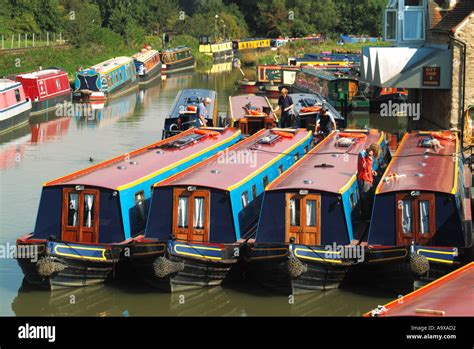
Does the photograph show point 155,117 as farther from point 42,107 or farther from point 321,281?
point 321,281

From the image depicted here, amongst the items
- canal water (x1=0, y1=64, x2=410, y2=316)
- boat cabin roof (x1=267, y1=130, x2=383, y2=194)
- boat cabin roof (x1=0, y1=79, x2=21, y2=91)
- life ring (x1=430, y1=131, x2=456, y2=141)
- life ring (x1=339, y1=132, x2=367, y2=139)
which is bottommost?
canal water (x1=0, y1=64, x2=410, y2=316)

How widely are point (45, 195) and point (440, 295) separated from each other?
850cm

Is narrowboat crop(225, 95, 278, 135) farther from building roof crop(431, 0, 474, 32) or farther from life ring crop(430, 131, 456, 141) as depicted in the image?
life ring crop(430, 131, 456, 141)

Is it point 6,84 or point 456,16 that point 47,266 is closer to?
point 456,16

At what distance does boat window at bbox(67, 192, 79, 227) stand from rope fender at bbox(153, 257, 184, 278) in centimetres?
199

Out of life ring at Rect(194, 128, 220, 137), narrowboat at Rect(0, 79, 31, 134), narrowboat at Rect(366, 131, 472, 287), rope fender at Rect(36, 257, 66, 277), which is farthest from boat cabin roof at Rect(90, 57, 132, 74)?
narrowboat at Rect(366, 131, 472, 287)

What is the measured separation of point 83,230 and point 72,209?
1.48ft

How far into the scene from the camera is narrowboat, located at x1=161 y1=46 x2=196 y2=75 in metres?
71.1

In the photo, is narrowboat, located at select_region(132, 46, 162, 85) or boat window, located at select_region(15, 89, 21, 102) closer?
boat window, located at select_region(15, 89, 21, 102)

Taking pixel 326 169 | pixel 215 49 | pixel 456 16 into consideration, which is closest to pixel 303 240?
pixel 326 169

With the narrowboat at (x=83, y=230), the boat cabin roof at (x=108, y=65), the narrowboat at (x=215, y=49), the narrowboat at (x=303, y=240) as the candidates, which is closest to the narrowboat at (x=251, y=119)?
the narrowboat at (x=83, y=230)

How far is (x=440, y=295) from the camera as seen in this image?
1317 cm

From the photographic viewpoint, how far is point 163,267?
57.1ft
